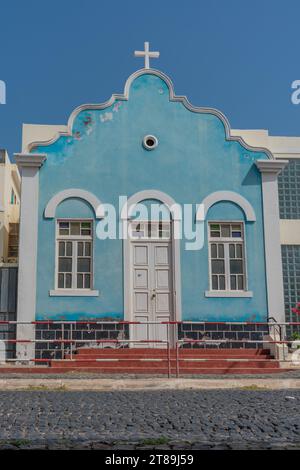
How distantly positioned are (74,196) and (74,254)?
4.81 feet

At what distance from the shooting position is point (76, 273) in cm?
1555

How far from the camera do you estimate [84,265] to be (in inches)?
615

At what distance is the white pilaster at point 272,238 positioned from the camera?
Answer: 51.2ft

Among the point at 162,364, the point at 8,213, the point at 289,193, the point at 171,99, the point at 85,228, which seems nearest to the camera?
the point at 162,364

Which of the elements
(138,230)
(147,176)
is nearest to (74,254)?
(138,230)

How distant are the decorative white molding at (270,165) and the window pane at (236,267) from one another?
2.49 m

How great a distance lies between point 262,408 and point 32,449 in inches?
148

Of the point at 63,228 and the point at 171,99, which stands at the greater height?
the point at 171,99

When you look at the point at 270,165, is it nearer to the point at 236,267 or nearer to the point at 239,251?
the point at 239,251

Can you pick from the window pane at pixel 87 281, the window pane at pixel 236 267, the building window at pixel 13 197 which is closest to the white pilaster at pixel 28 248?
the window pane at pixel 87 281

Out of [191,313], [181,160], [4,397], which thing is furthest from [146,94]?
[4,397]

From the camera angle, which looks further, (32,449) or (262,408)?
(262,408)

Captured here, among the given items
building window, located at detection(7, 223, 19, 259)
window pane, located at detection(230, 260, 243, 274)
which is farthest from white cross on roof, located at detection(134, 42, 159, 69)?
building window, located at detection(7, 223, 19, 259)

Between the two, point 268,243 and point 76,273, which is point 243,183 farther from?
point 76,273
